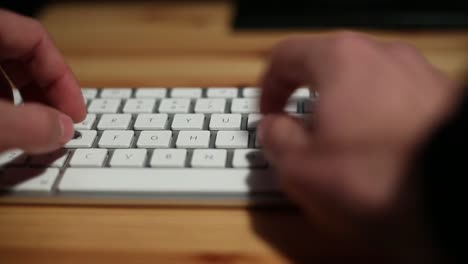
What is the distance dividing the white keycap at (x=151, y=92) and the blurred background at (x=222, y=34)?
47mm

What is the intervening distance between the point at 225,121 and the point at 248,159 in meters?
0.06

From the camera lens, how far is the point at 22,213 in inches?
15.9

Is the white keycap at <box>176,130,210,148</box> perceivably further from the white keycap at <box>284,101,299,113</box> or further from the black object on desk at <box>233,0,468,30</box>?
the black object on desk at <box>233,0,468,30</box>

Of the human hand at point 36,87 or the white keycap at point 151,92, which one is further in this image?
the white keycap at point 151,92

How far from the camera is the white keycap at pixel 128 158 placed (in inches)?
16.0

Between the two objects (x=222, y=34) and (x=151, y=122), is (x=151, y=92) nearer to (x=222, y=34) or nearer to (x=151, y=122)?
(x=151, y=122)

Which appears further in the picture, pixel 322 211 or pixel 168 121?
pixel 168 121

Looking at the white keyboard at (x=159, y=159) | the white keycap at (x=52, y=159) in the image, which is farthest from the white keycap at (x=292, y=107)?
the white keycap at (x=52, y=159)

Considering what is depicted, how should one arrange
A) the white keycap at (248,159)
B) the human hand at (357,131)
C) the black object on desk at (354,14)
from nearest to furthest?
the human hand at (357,131), the white keycap at (248,159), the black object on desk at (354,14)

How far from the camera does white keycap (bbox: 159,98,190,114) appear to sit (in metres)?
0.47

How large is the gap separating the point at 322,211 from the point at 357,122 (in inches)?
2.5

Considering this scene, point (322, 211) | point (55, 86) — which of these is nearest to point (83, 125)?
point (55, 86)

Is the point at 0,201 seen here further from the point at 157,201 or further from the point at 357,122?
the point at 357,122

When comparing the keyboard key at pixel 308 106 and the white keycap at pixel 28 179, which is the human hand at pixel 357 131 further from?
the white keycap at pixel 28 179
